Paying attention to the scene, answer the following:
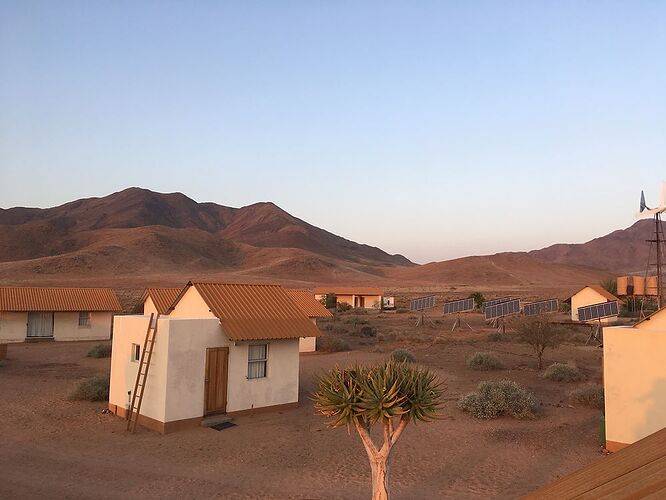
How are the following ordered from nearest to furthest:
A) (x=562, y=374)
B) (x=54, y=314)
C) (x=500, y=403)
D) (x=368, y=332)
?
(x=500, y=403)
(x=562, y=374)
(x=54, y=314)
(x=368, y=332)

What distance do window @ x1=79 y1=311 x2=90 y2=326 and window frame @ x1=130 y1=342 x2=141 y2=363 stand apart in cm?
2393

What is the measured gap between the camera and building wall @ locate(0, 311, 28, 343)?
3469cm

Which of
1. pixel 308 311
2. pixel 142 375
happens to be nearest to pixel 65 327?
pixel 308 311

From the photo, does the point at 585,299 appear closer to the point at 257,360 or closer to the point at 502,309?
the point at 502,309

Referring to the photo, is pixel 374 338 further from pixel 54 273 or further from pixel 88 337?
pixel 54 273

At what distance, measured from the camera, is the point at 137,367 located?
15.9 m

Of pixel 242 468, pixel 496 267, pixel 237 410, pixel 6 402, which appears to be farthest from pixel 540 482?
pixel 496 267

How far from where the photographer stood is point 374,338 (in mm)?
37688

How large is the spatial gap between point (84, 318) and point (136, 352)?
958 inches

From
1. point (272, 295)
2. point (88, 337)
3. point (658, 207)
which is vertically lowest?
point (88, 337)

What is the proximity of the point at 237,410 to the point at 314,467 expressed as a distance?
495cm

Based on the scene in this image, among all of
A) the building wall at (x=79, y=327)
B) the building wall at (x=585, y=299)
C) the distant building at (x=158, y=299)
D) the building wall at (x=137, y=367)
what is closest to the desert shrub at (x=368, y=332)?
the distant building at (x=158, y=299)

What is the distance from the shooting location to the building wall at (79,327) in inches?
1430

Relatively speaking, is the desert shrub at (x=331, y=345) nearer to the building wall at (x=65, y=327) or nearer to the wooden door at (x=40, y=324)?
the building wall at (x=65, y=327)
